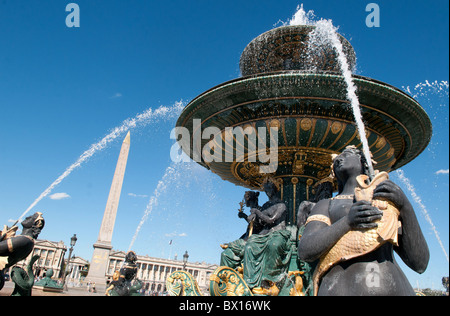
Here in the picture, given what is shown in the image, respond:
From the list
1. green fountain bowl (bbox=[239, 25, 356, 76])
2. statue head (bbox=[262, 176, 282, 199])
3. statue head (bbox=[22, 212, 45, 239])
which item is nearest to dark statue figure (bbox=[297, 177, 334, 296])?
statue head (bbox=[262, 176, 282, 199])

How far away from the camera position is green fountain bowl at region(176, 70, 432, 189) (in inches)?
239

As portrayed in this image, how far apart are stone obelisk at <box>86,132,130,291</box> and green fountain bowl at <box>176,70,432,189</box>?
79.4ft

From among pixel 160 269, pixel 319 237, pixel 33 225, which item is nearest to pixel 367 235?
pixel 319 237

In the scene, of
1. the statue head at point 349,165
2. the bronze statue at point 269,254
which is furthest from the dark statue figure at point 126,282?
the statue head at point 349,165

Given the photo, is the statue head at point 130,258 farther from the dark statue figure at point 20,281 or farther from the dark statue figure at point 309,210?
the dark statue figure at point 309,210

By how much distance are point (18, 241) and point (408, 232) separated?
4911 mm

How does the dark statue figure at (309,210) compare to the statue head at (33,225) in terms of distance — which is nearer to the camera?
the statue head at (33,225)

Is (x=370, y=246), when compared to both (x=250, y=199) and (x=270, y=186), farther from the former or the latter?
(x=250, y=199)

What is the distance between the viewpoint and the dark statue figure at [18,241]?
483cm

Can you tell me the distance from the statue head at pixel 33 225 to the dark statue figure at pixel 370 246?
4.34 meters

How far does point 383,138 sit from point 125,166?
26751 mm

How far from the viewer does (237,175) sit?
8.73m

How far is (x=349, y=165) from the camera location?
9.16ft
